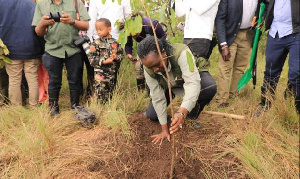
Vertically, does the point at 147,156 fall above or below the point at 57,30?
below

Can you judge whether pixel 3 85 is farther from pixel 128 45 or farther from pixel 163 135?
pixel 163 135

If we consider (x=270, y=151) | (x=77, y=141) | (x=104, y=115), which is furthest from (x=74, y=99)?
(x=270, y=151)

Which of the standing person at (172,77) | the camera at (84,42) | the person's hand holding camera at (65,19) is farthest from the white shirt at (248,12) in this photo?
the person's hand holding camera at (65,19)

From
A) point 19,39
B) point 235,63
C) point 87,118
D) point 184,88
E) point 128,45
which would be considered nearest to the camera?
point 184,88

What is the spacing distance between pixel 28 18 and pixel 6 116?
3.87 ft

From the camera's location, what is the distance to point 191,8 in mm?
2838

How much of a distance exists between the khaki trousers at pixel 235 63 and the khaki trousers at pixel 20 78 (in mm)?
2311

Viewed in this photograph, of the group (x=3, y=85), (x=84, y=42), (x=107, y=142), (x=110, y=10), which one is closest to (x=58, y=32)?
(x=84, y=42)

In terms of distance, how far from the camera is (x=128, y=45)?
132 inches

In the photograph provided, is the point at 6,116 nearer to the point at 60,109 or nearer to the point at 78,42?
the point at 60,109

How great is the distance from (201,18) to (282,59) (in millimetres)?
936

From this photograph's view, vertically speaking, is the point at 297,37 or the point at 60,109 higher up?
the point at 297,37

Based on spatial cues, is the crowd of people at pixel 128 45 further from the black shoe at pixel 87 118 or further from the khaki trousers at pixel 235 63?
the black shoe at pixel 87 118

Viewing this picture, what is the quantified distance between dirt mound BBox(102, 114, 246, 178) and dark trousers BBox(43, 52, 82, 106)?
1.03 meters
